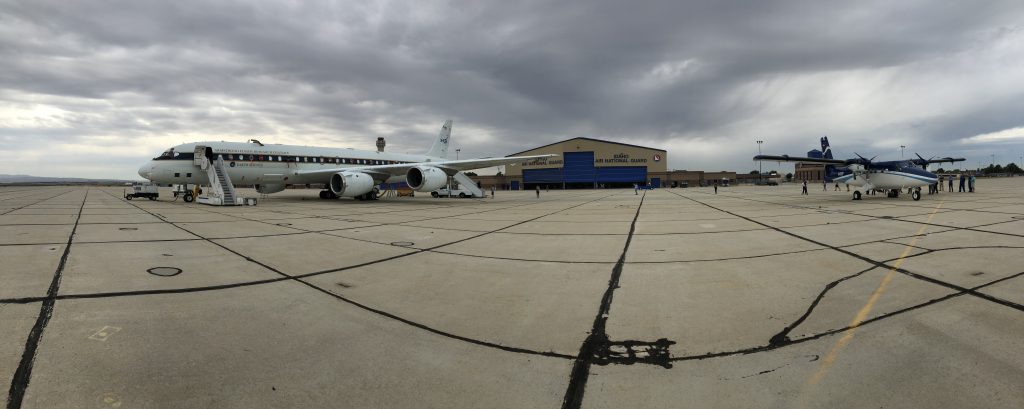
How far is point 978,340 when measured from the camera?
10.8ft

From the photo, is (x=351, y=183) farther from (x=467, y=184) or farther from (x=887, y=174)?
(x=887, y=174)

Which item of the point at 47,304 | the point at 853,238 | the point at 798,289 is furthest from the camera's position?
the point at 853,238

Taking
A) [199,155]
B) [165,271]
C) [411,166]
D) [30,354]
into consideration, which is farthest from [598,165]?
[30,354]

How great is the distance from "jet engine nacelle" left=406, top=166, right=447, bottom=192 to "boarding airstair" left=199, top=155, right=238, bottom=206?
330 inches

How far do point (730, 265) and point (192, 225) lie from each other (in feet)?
41.9

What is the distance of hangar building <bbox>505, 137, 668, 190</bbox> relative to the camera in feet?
275

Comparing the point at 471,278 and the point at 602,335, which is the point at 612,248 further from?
the point at 602,335

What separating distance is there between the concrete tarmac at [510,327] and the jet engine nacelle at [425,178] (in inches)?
589

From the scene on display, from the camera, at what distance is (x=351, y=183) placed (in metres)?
22.8

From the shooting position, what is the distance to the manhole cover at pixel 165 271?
5.30m

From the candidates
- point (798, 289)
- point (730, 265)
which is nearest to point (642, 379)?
point (798, 289)

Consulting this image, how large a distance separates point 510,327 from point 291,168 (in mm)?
24033

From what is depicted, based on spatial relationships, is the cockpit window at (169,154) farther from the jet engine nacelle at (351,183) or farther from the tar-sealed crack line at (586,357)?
the tar-sealed crack line at (586,357)

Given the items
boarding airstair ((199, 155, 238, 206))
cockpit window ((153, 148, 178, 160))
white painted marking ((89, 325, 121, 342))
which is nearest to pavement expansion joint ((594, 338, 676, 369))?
white painted marking ((89, 325, 121, 342))
